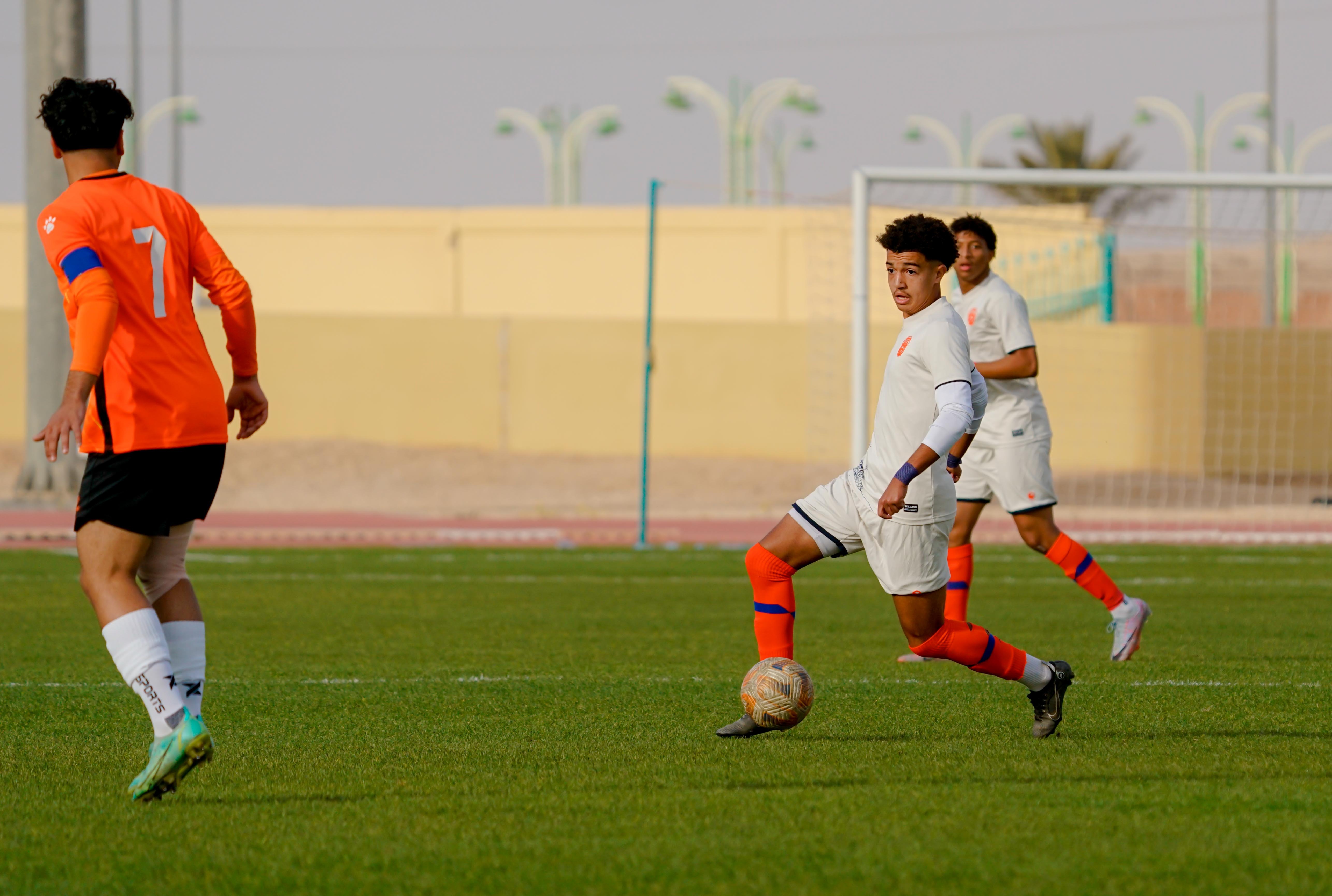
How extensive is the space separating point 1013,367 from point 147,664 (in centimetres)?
493

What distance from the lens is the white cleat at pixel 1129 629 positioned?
848 centimetres

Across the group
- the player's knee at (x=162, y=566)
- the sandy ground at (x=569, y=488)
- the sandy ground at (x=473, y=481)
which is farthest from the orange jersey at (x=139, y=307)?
the sandy ground at (x=473, y=481)

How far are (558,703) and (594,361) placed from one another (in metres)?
24.8

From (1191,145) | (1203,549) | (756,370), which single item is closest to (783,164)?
(1191,145)

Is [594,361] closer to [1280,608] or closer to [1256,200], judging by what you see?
[1256,200]

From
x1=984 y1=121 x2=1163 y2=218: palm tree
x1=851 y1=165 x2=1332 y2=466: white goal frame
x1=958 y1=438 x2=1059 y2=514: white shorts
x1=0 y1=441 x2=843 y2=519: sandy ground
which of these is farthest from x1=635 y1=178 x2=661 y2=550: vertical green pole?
x1=984 y1=121 x2=1163 y2=218: palm tree

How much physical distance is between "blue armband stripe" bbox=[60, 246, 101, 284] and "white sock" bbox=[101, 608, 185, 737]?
3.29ft

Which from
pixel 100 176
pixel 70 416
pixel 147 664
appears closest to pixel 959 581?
pixel 147 664

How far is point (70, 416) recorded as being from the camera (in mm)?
4684

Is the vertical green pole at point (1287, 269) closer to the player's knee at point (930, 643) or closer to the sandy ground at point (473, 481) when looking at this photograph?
the sandy ground at point (473, 481)

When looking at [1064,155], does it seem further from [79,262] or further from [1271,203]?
[79,262]

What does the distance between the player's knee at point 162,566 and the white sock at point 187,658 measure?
108mm

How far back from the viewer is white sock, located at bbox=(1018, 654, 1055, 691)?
20.2ft

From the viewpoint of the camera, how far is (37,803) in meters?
5.10
